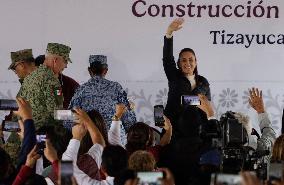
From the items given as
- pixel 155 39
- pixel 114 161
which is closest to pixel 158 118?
pixel 155 39

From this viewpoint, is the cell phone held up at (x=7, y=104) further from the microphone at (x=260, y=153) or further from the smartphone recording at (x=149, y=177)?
the smartphone recording at (x=149, y=177)

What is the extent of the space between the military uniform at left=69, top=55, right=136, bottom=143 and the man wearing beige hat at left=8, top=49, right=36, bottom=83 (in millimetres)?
520

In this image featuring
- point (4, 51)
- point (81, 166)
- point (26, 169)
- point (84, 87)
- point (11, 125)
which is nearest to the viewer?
point (26, 169)

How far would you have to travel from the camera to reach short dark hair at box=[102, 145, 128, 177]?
501cm

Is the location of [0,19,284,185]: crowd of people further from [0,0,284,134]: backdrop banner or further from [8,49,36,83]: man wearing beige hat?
[0,0,284,134]: backdrop banner

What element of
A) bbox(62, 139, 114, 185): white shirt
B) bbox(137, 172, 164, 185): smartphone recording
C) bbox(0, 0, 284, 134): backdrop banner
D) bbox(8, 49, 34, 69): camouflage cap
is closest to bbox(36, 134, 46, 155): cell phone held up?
bbox(62, 139, 114, 185): white shirt

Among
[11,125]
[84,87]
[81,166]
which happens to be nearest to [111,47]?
[84,87]

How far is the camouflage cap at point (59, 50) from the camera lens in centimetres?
772

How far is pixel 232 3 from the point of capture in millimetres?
8414

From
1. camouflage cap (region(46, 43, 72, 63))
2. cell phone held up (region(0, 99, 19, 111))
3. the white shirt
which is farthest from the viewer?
camouflage cap (region(46, 43, 72, 63))

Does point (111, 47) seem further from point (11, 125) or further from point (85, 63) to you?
point (11, 125)

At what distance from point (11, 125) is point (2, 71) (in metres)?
2.25

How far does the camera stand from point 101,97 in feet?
24.6

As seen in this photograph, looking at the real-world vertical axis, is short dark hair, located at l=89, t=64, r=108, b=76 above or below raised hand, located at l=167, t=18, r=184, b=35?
below
